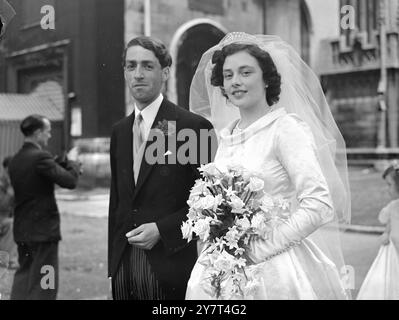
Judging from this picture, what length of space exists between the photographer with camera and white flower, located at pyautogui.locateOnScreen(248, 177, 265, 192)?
5.22 ft

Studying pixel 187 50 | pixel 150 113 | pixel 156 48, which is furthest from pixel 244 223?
pixel 187 50

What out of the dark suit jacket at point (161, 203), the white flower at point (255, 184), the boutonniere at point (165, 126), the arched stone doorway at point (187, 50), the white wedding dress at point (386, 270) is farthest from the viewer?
the arched stone doorway at point (187, 50)

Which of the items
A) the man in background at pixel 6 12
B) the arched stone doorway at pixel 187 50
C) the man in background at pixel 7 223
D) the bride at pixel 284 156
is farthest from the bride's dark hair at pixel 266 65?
the man in background at pixel 7 223

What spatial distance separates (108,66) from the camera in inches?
105

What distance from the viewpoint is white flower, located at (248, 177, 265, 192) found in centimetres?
158

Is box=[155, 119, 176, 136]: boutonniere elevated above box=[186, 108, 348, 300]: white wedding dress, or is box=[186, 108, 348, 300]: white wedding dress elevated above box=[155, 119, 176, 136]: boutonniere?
box=[155, 119, 176, 136]: boutonniere

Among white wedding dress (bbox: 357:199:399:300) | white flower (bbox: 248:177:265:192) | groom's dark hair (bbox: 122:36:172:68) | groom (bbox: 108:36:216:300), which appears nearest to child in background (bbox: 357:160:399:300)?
white wedding dress (bbox: 357:199:399:300)

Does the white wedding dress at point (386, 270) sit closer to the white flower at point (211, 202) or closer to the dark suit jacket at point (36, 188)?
the white flower at point (211, 202)

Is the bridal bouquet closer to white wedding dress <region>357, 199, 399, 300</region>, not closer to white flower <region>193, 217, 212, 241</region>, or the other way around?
white flower <region>193, 217, 212, 241</region>

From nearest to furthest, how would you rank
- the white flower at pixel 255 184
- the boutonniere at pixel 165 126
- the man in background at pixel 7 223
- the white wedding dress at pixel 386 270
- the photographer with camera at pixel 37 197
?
the white flower at pixel 255 184 < the boutonniere at pixel 165 126 < the white wedding dress at pixel 386 270 < the photographer with camera at pixel 37 197 < the man in background at pixel 7 223

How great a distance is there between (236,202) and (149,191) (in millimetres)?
510

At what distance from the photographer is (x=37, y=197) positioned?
2965 mm

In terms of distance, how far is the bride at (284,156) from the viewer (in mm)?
1619

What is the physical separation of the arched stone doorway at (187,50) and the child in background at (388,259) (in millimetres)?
1053
